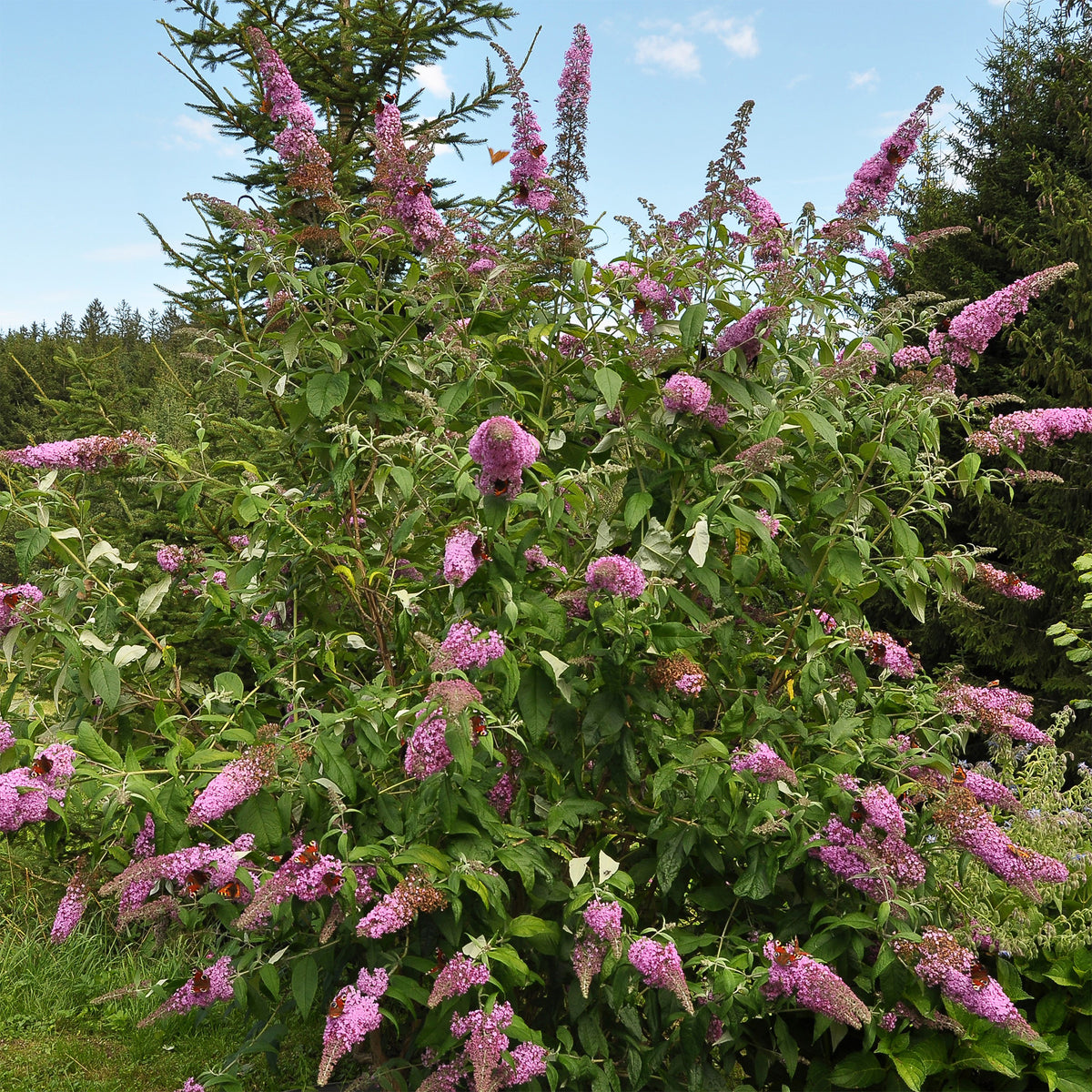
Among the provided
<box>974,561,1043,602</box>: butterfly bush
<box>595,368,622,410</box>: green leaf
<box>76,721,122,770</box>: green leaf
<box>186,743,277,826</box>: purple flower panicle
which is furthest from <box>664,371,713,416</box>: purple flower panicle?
<box>76,721,122,770</box>: green leaf

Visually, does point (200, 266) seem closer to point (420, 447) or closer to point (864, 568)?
point (420, 447)

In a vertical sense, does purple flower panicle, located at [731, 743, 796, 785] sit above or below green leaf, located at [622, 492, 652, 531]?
below

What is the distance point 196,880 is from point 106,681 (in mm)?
584

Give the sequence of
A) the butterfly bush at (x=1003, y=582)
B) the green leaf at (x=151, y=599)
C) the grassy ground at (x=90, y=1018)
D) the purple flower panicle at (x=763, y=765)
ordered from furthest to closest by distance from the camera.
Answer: the grassy ground at (x=90, y=1018) → the butterfly bush at (x=1003, y=582) → the green leaf at (x=151, y=599) → the purple flower panicle at (x=763, y=765)

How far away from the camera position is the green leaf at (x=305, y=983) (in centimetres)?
222

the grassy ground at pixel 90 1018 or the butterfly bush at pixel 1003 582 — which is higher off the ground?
the butterfly bush at pixel 1003 582

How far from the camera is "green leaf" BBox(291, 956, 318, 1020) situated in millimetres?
2225

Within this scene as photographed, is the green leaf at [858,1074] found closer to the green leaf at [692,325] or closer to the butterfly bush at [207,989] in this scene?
the butterfly bush at [207,989]

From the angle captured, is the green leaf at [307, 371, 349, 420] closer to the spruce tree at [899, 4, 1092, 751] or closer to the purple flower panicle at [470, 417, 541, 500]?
the purple flower panicle at [470, 417, 541, 500]

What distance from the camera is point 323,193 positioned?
3.03m

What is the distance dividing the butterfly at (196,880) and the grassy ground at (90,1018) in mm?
1122

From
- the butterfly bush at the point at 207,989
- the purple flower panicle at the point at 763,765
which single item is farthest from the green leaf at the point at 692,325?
the butterfly bush at the point at 207,989

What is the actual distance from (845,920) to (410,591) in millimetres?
1462

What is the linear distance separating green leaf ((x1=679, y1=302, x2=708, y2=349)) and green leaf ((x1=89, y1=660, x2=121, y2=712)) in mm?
1714
